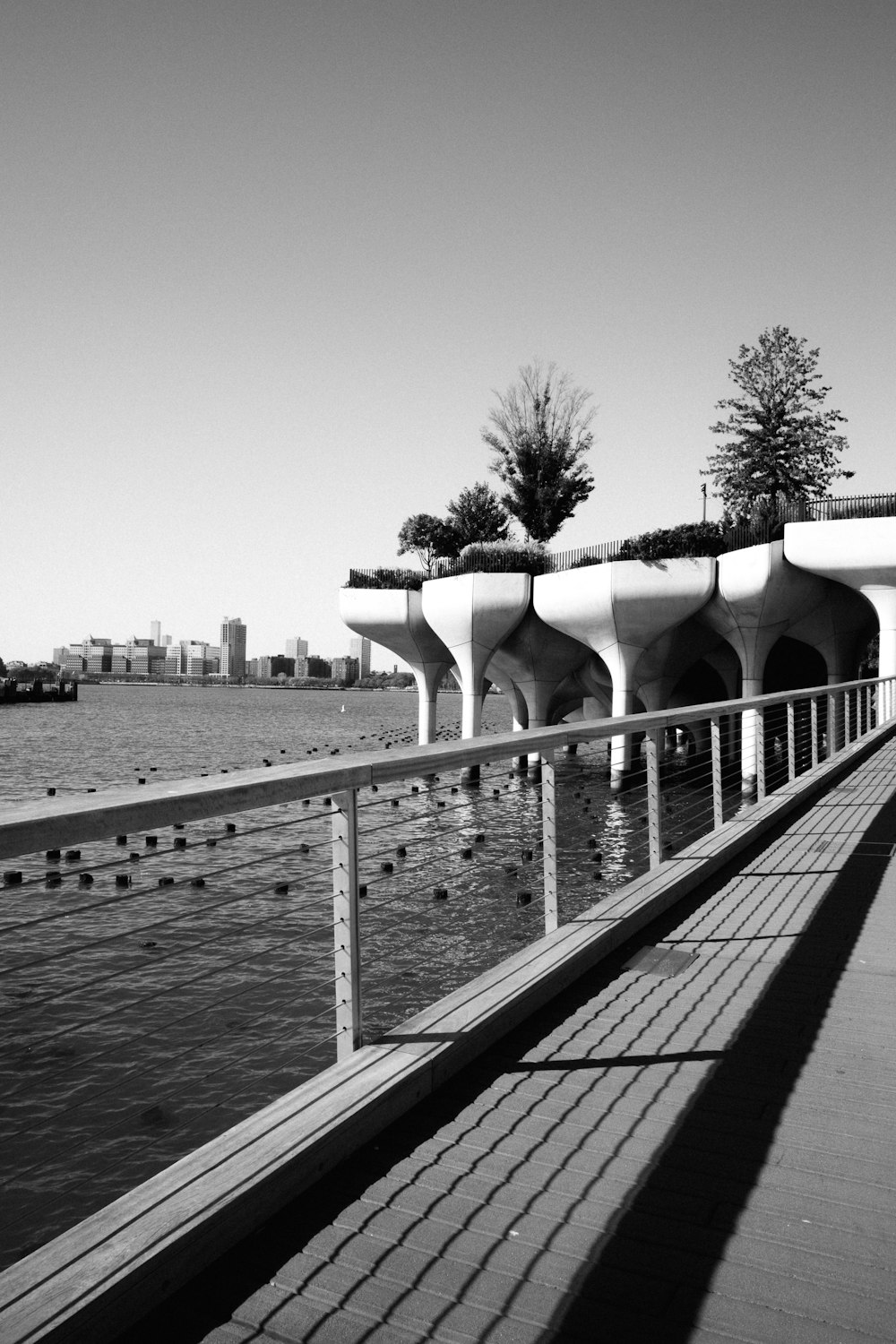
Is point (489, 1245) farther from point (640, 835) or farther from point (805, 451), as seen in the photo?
point (805, 451)

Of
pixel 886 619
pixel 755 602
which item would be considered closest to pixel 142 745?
pixel 755 602

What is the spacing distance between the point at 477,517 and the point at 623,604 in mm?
23337

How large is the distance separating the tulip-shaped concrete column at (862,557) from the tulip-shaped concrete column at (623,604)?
2.79 m

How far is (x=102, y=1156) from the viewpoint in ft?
23.4

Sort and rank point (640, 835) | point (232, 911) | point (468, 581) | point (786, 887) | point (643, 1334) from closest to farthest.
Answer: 1. point (643, 1334)
2. point (786, 887)
3. point (232, 911)
4. point (640, 835)
5. point (468, 581)

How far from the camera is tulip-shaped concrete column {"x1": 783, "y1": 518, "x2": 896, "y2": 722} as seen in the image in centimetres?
2636

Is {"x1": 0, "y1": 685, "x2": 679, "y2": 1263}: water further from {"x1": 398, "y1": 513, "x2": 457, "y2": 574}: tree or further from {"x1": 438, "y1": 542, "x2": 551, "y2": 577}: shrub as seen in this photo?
{"x1": 398, "y1": 513, "x2": 457, "y2": 574}: tree

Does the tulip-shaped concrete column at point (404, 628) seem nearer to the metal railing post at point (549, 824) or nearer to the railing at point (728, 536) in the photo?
the railing at point (728, 536)

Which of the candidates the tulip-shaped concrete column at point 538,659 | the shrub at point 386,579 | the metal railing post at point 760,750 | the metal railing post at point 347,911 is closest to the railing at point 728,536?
the tulip-shaped concrete column at point 538,659

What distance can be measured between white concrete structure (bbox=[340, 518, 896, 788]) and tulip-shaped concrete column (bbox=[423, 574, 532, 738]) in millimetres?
44

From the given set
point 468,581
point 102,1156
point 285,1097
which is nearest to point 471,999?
point 285,1097

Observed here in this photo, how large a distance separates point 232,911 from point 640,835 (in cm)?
1064

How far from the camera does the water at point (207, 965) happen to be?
16.3 feet

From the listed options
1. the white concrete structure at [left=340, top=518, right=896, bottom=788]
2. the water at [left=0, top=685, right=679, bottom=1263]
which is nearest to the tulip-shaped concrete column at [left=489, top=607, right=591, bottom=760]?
the white concrete structure at [left=340, top=518, right=896, bottom=788]
